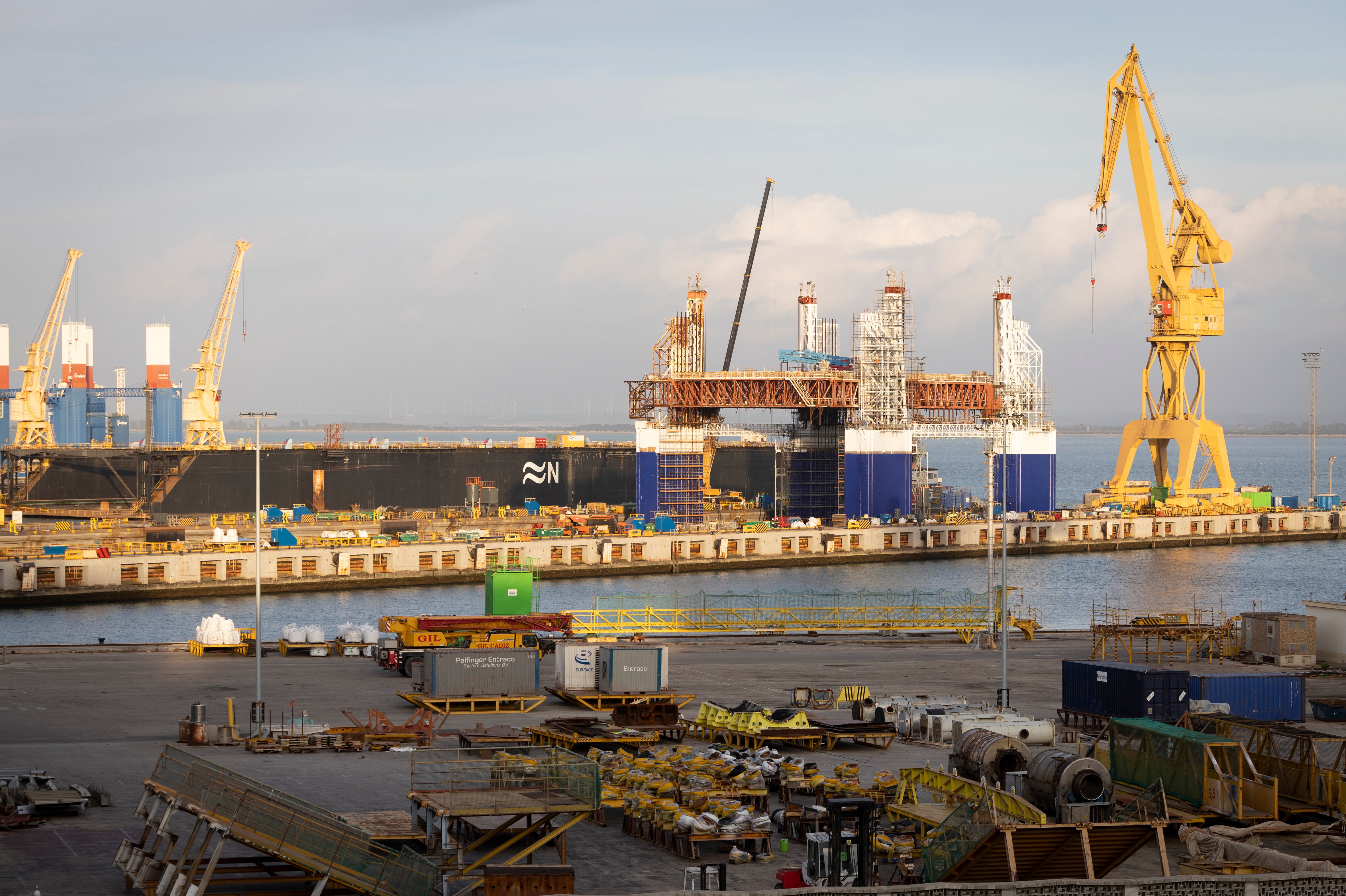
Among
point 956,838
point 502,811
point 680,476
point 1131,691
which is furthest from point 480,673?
point 680,476

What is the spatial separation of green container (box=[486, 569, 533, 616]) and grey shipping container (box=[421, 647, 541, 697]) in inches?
617

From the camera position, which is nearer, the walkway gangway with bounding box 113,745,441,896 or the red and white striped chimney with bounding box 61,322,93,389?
the walkway gangway with bounding box 113,745,441,896

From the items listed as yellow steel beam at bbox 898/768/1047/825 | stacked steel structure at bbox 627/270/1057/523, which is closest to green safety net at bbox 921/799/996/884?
yellow steel beam at bbox 898/768/1047/825

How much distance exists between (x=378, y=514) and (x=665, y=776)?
9274 centimetres

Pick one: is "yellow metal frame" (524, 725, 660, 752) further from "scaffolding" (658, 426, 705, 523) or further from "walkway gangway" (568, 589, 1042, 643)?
"scaffolding" (658, 426, 705, 523)

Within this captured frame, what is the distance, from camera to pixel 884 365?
372 ft

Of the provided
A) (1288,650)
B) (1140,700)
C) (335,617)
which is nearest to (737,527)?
(335,617)

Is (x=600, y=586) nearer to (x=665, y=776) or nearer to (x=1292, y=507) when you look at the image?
(x=665, y=776)

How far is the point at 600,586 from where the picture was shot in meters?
91.2

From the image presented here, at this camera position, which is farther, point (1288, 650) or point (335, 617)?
point (335, 617)

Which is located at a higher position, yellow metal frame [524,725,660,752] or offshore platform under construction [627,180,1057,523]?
offshore platform under construction [627,180,1057,523]

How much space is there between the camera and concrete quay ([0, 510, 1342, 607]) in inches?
3209

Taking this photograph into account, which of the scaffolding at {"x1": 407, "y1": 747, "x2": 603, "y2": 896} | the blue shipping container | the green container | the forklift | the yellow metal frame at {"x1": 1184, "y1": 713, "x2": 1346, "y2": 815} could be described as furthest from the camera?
the green container

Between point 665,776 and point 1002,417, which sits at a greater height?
point 1002,417
